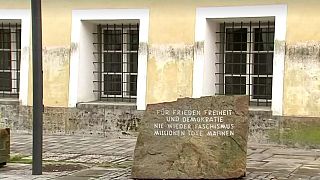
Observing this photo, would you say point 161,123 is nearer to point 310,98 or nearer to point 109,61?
point 310,98

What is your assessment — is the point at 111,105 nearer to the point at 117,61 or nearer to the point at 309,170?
the point at 117,61

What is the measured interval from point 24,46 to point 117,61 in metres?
2.28

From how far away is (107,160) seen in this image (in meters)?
10.7

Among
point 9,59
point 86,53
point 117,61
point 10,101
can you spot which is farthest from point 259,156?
point 9,59

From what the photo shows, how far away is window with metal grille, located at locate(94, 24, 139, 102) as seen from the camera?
14.4m

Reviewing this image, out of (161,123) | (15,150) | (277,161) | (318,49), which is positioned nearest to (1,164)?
(15,150)

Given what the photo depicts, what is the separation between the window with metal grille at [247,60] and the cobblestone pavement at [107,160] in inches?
61.6

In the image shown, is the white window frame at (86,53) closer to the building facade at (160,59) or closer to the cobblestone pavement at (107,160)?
the building facade at (160,59)

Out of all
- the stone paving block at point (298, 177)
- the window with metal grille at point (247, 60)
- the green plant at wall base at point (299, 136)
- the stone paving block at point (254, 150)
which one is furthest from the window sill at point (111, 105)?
the stone paving block at point (298, 177)

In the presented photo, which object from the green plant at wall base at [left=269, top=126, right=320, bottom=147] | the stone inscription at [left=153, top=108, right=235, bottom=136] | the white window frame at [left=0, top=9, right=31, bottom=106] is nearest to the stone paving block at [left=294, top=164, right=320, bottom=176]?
the stone inscription at [left=153, top=108, right=235, bottom=136]

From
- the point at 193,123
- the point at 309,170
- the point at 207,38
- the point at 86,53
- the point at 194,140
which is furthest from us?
the point at 86,53

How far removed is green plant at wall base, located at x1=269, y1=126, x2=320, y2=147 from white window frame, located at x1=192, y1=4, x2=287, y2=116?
0.42 metres

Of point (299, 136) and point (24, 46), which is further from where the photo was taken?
point (24, 46)

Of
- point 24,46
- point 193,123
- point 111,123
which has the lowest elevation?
point 111,123
